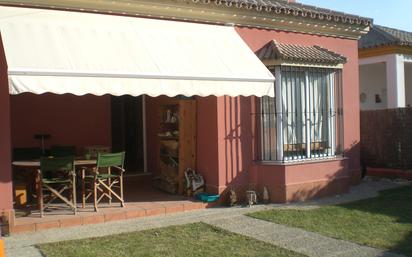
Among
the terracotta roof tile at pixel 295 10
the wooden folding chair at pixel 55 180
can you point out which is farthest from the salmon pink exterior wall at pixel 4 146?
the terracotta roof tile at pixel 295 10

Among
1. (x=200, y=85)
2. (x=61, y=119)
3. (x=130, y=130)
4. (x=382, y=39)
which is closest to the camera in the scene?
(x=200, y=85)

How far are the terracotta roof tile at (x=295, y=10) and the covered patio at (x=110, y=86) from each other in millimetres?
706

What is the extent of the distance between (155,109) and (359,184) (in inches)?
286

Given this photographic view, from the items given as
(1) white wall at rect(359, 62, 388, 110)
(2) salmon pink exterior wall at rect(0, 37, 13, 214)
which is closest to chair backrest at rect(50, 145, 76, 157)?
(2) salmon pink exterior wall at rect(0, 37, 13, 214)

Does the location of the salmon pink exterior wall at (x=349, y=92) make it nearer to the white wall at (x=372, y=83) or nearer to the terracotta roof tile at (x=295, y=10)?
the terracotta roof tile at (x=295, y=10)

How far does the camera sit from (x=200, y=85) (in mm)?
11203

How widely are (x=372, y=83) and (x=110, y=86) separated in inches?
868

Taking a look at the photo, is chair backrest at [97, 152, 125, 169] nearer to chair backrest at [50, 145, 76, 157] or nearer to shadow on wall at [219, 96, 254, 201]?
chair backrest at [50, 145, 76, 157]

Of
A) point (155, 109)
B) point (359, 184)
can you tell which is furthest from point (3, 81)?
point (359, 184)

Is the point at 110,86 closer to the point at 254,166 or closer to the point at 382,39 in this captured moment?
the point at 254,166

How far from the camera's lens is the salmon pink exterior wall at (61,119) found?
1488cm

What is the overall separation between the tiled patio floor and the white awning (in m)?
3.14

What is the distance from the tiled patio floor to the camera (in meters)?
10.9

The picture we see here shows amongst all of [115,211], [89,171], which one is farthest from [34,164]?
[115,211]
